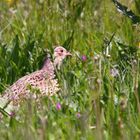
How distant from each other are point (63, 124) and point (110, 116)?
0.31 meters

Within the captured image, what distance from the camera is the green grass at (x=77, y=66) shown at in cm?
302

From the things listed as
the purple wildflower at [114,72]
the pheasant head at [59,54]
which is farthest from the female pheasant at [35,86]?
the purple wildflower at [114,72]

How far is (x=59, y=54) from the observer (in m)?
5.17

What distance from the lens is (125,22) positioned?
5793 millimetres

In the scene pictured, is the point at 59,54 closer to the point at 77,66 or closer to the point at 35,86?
the point at 77,66

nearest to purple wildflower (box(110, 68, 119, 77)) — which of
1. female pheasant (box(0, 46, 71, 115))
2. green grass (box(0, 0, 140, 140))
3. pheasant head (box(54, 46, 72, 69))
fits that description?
green grass (box(0, 0, 140, 140))

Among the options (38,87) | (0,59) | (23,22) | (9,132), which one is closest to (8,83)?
(0,59)

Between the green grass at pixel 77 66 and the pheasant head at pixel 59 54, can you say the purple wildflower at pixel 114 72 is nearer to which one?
the green grass at pixel 77 66

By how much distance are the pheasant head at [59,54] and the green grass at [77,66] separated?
0.05 meters

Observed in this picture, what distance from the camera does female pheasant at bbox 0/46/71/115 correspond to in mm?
4484

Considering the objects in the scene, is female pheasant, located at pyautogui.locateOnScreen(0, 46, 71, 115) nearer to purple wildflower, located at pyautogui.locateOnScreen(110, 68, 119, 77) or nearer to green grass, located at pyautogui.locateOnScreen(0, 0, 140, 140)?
green grass, located at pyautogui.locateOnScreen(0, 0, 140, 140)

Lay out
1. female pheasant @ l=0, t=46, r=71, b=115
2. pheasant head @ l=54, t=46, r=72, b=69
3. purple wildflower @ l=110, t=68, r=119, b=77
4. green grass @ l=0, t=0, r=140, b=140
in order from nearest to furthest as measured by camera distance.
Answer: green grass @ l=0, t=0, r=140, b=140 → purple wildflower @ l=110, t=68, r=119, b=77 → female pheasant @ l=0, t=46, r=71, b=115 → pheasant head @ l=54, t=46, r=72, b=69

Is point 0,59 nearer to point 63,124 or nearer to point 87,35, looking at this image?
point 87,35

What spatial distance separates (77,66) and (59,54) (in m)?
0.27
